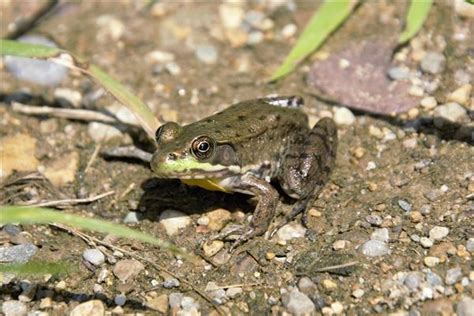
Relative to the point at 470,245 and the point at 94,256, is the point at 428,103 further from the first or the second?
the point at 94,256

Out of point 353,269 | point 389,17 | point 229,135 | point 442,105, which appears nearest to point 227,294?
point 353,269

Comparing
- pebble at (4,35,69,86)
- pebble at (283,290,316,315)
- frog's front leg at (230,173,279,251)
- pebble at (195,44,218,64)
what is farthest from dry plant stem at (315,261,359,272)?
pebble at (4,35,69,86)

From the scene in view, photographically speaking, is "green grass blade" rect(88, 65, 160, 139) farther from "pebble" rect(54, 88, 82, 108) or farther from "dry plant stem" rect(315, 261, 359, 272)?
"dry plant stem" rect(315, 261, 359, 272)

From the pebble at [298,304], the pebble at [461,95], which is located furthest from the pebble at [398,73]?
the pebble at [298,304]

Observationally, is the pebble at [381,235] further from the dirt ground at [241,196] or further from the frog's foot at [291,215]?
the frog's foot at [291,215]

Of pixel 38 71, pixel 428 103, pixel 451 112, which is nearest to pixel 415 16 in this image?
pixel 428 103

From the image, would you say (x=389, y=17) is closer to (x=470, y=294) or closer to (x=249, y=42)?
(x=249, y=42)
